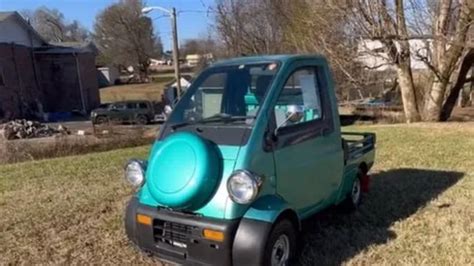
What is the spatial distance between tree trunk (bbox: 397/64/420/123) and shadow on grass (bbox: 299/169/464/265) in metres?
10.2

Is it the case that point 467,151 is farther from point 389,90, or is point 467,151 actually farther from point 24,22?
point 24,22

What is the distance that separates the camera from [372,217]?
4.79 m

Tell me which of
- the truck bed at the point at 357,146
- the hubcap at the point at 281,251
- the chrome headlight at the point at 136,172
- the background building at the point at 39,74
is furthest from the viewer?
the background building at the point at 39,74

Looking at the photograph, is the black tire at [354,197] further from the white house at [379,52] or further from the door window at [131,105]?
the door window at [131,105]

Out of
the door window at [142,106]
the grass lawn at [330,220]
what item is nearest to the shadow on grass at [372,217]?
the grass lawn at [330,220]

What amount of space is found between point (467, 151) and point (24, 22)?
32004 mm

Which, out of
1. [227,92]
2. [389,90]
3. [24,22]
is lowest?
[389,90]

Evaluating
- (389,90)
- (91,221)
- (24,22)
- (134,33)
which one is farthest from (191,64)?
(91,221)

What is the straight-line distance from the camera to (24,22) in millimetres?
32312

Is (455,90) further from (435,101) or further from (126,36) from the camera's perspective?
(126,36)

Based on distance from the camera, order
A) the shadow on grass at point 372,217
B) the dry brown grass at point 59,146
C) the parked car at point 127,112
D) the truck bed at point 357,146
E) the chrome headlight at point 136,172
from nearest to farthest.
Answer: the chrome headlight at point 136,172 < the shadow on grass at point 372,217 < the truck bed at point 357,146 < the dry brown grass at point 59,146 < the parked car at point 127,112

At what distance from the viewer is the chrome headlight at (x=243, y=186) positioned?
10.1 feet

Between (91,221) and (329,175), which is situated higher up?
(329,175)

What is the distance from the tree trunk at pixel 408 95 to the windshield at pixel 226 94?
13.4 m
